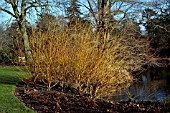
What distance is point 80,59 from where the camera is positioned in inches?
360

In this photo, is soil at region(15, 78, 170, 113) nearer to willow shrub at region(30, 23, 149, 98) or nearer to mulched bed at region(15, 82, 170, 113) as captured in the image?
mulched bed at region(15, 82, 170, 113)

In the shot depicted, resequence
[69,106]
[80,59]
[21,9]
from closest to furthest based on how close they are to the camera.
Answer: [69,106] < [80,59] < [21,9]

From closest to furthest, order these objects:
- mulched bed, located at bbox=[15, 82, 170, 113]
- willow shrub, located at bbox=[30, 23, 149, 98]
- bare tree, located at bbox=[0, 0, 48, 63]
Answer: mulched bed, located at bbox=[15, 82, 170, 113], willow shrub, located at bbox=[30, 23, 149, 98], bare tree, located at bbox=[0, 0, 48, 63]

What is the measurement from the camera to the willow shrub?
9.14 metres

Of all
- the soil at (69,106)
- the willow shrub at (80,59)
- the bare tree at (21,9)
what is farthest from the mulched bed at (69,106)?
the bare tree at (21,9)

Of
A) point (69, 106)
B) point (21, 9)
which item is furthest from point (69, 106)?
point (21, 9)

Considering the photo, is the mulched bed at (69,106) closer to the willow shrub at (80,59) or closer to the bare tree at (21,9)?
the willow shrub at (80,59)

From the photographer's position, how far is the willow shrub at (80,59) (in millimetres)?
9141

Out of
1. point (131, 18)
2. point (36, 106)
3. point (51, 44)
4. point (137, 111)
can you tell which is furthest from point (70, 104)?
point (131, 18)

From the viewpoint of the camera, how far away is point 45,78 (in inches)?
400

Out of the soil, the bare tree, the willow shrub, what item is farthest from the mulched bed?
the bare tree

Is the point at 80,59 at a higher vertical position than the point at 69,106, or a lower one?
higher

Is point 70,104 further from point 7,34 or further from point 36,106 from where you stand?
point 7,34

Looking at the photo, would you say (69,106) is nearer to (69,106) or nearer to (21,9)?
(69,106)
